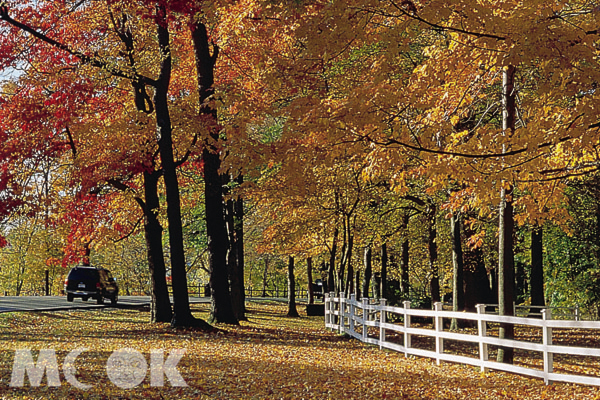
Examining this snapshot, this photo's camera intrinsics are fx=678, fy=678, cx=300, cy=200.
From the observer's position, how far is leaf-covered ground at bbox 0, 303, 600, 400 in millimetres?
8977

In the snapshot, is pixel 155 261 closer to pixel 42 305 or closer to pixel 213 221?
pixel 213 221

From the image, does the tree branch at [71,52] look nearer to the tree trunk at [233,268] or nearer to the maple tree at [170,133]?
the maple tree at [170,133]

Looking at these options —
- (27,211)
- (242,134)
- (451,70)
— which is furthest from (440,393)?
(27,211)

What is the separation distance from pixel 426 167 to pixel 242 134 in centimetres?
403

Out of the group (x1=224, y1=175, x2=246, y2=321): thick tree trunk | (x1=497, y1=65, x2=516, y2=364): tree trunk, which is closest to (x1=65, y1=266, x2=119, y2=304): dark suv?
(x1=224, y1=175, x2=246, y2=321): thick tree trunk

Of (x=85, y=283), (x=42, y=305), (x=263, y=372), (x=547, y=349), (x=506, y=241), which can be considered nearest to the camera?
(x=547, y=349)

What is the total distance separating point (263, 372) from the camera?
36.3ft

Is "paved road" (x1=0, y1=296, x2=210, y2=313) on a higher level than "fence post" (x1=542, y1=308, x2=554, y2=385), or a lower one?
lower

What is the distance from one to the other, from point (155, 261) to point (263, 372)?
1009 cm

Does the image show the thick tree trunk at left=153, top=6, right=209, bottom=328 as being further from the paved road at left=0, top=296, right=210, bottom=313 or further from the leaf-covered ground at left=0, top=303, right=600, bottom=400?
the paved road at left=0, top=296, right=210, bottom=313

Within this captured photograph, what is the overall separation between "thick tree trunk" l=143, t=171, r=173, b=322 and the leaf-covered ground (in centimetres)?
284

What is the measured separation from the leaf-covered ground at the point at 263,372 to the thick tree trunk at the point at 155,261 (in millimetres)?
2840

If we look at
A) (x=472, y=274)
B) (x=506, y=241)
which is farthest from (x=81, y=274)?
(x=506, y=241)

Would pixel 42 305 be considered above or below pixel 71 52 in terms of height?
below
